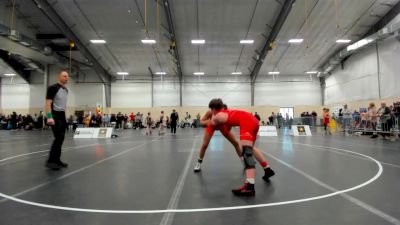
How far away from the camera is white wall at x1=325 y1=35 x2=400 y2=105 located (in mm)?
21328

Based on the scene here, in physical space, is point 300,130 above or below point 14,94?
below

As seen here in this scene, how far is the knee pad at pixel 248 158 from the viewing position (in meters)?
3.73

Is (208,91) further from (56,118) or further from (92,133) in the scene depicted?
(56,118)

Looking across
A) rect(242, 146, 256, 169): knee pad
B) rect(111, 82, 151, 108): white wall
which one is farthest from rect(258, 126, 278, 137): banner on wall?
rect(111, 82, 151, 108): white wall

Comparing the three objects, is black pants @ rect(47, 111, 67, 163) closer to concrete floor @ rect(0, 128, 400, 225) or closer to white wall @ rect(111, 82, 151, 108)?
concrete floor @ rect(0, 128, 400, 225)

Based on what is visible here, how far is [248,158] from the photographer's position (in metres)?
3.77

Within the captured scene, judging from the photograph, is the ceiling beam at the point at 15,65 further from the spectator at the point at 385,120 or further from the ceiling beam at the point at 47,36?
the spectator at the point at 385,120

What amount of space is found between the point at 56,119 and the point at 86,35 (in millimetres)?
20582

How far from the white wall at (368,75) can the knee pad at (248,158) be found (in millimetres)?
21588

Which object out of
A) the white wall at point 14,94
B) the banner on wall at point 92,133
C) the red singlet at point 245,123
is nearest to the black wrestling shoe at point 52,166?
the red singlet at point 245,123

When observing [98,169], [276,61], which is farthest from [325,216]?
[276,61]

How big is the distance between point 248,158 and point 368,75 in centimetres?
2525

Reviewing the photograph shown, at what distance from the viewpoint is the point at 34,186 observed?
4.15 m

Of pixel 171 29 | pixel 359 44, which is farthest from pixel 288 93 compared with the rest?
pixel 171 29
